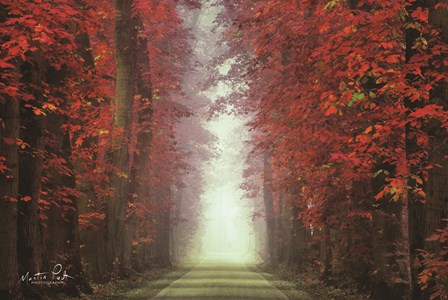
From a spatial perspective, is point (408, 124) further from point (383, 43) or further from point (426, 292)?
point (426, 292)

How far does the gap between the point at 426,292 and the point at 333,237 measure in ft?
36.9

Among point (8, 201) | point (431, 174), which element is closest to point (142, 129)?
point (8, 201)

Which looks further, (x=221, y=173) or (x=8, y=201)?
(x=221, y=173)

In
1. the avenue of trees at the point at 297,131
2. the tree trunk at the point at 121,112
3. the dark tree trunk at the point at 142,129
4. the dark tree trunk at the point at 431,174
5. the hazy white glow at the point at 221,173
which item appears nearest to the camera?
the dark tree trunk at the point at 431,174

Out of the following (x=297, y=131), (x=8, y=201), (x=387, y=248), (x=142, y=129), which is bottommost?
(x=387, y=248)

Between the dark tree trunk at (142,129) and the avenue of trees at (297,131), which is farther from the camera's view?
the dark tree trunk at (142,129)

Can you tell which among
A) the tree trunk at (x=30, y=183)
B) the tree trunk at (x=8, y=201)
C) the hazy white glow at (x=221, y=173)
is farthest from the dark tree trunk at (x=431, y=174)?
the hazy white glow at (x=221, y=173)

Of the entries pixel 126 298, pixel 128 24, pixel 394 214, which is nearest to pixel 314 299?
pixel 394 214

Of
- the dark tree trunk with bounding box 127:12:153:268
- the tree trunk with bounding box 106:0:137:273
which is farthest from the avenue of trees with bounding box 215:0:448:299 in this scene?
the dark tree trunk with bounding box 127:12:153:268

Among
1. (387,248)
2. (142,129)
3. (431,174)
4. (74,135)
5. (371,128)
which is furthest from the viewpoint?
(142,129)
